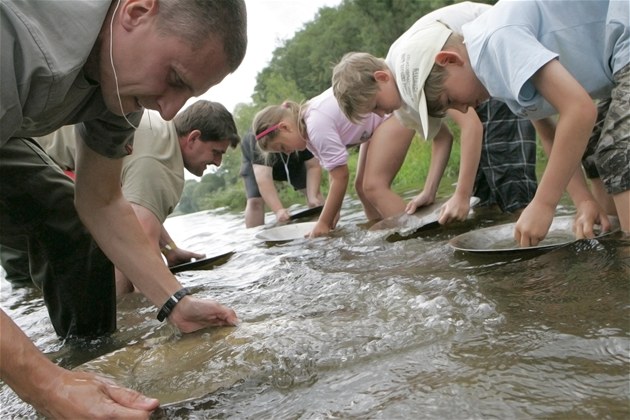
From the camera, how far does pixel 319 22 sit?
48.7 meters

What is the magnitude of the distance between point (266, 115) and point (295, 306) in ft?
8.86

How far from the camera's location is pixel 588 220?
2.57 metres

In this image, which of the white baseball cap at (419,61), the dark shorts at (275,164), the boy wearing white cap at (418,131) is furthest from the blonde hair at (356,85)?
the dark shorts at (275,164)

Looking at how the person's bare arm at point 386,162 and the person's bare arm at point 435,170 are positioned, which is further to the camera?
the person's bare arm at point 386,162

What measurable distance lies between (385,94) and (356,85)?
0.55 feet

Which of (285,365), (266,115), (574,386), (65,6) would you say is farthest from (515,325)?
(266,115)

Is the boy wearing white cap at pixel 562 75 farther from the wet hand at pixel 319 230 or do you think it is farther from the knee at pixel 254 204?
the knee at pixel 254 204

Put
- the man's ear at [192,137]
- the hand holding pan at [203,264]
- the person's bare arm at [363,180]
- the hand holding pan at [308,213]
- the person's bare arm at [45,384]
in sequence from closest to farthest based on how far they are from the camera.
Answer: the person's bare arm at [45,384] → the man's ear at [192,137] → the hand holding pan at [203,264] → the person's bare arm at [363,180] → the hand holding pan at [308,213]

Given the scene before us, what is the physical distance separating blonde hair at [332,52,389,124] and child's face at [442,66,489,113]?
2.35ft

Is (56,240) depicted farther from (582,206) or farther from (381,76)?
(582,206)

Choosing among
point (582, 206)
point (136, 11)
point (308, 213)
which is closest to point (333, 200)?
point (308, 213)

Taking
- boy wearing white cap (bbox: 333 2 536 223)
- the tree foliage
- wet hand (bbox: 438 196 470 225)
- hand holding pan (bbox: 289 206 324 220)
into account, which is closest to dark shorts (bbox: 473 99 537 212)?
boy wearing white cap (bbox: 333 2 536 223)

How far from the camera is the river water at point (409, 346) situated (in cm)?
131

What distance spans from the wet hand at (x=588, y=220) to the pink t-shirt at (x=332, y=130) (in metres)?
1.94
